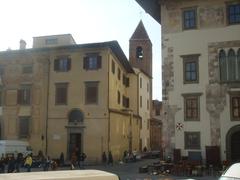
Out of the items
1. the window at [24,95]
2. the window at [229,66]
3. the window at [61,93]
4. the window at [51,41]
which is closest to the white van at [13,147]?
the window at [24,95]

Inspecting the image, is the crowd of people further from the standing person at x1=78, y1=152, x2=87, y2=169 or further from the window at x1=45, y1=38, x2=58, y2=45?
the window at x1=45, y1=38, x2=58, y2=45

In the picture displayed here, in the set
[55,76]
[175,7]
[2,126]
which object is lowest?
[2,126]

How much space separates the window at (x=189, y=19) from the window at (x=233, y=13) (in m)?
2.46

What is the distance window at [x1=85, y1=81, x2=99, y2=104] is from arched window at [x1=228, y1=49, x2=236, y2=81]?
14.9 meters

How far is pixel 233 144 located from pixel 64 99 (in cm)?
1855

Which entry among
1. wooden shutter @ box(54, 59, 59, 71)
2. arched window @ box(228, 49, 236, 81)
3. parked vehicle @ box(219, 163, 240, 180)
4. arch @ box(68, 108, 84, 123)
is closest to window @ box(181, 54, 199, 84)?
arched window @ box(228, 49, 236, 81)

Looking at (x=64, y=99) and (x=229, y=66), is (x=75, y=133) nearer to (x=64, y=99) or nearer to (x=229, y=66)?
(x=64, y=99)

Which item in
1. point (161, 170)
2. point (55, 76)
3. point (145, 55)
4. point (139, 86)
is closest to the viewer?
point (161, 170)

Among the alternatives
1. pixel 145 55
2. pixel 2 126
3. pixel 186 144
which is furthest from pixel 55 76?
pixel 145 55

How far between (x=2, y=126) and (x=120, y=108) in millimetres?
12882

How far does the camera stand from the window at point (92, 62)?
131ft

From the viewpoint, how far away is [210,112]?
94.2 feet

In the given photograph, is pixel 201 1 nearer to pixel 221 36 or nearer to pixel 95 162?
pixel 221 36

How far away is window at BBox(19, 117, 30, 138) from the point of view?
135 ft
